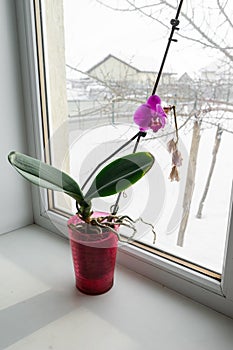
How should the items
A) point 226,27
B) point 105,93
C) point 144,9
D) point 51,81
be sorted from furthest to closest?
point 51,81 < point 105,93 < point 144,9 < point 226,27

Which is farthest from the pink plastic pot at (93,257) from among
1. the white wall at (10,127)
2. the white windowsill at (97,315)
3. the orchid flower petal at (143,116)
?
the white wall at (10,127)

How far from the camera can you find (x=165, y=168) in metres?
0.69

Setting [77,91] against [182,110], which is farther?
[77,91]

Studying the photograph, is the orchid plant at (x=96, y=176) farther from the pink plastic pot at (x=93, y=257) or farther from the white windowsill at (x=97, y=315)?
the white windowsill at (x=97, y=315)

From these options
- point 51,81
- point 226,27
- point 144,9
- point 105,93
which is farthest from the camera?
point 51,81

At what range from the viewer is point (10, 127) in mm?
927

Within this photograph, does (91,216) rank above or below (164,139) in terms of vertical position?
below

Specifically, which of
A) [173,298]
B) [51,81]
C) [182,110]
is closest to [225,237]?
[173,298]

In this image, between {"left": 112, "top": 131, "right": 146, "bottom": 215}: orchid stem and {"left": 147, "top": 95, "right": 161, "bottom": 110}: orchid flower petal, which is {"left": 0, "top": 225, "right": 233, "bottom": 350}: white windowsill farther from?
{"left": 147, "top": 95, "right": 161, "bottom": 110}: orchid flower petal

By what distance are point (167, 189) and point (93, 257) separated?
222 mm

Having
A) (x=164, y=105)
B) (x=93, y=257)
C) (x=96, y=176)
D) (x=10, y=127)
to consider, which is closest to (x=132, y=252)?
(x=93, y=257)

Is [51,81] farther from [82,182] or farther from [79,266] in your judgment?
[79,266]

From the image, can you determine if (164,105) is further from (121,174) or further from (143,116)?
(121,174)

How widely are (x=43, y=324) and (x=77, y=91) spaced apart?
572mm
